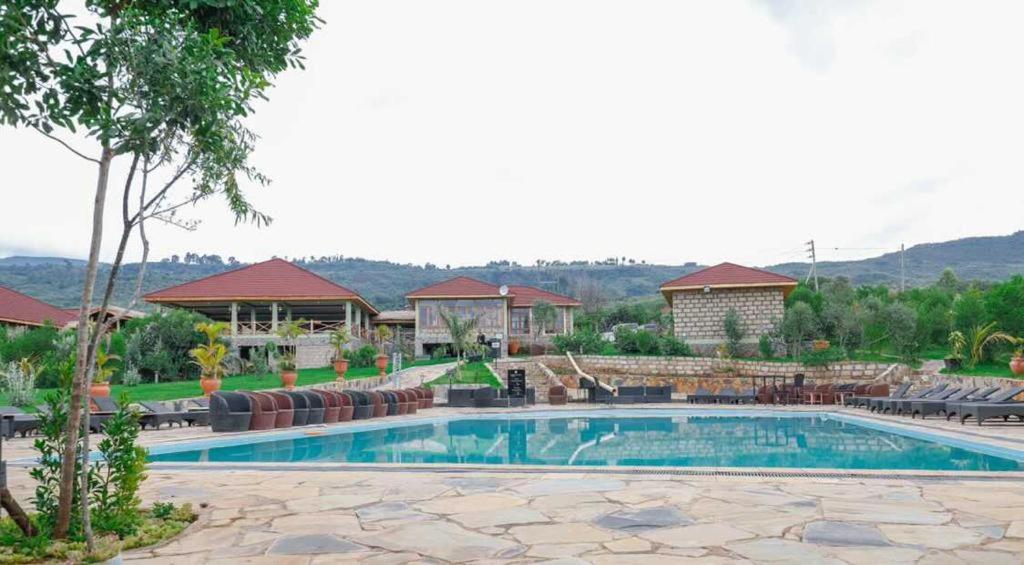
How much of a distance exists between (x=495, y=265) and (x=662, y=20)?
94032 mm

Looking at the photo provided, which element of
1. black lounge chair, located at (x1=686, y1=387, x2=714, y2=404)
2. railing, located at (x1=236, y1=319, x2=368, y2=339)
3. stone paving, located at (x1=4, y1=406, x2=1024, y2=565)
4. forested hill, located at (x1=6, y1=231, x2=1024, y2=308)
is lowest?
black lounge chair, located at (x1=686, y1=387, x2=714, y2=404)

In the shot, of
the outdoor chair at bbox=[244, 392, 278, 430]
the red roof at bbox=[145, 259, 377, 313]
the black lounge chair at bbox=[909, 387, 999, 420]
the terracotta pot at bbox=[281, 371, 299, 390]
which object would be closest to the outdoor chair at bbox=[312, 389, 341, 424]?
the outdoor chair at bbox=[244, 392, 278, 430]

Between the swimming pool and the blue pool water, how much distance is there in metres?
0.02

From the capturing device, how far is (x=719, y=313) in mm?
33094

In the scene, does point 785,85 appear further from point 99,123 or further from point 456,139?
point 99,123

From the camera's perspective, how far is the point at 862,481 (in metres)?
6.30

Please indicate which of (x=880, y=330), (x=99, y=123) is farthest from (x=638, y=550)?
(x=880, y=330)

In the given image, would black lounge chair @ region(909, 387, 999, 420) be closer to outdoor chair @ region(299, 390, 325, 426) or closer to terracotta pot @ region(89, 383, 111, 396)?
outdoor chair @ region(299, 390, 325, 426)

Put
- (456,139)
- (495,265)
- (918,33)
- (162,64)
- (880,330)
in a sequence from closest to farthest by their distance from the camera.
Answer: (162,64) → (918,33) → (456,139) → (880,330) → (495,265)

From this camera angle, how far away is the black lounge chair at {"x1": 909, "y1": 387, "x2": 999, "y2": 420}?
1316cm

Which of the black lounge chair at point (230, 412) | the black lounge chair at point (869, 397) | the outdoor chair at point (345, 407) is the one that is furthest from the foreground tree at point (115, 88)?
the black lounge chair at point (869, 397)

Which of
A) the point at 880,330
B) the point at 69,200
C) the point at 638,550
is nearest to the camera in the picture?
the point at 638,550

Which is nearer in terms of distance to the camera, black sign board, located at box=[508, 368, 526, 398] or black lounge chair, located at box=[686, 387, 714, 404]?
black sign board, located at box=[508, 368, 526, 398]

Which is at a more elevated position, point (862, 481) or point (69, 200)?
point (69, 200)
